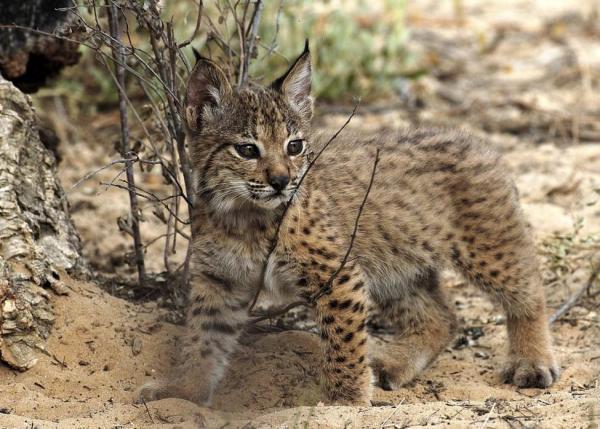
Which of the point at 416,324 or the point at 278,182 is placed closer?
the point at 278,182

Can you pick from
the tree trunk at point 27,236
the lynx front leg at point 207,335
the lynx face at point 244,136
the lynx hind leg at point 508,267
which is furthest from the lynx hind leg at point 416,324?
the tree trunk at point 27,236

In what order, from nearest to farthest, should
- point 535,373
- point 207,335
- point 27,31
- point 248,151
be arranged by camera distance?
point 248,151 → point 207,335 → point 535,373 → point 27,31

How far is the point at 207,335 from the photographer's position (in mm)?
5395

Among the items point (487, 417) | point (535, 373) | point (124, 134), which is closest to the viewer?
point (487, 417)

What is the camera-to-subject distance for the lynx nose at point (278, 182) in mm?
4773

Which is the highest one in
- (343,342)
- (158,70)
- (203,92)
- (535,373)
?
(158,70)

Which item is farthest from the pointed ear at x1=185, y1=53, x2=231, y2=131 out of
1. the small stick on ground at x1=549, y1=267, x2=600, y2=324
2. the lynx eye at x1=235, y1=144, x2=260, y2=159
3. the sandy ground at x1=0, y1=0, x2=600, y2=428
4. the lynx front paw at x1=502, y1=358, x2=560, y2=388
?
the small stick on ground at x1=549, y1=267, x2=600, y2=324

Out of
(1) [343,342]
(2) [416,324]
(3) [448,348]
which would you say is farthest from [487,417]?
(3) [448,348]

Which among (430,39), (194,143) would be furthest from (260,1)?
(430,39)

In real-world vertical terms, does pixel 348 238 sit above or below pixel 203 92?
below

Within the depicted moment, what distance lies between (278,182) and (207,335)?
1163mm

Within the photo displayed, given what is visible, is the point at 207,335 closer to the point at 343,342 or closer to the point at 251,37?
the point at 343,342

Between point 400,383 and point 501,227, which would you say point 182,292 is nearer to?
point 400,383

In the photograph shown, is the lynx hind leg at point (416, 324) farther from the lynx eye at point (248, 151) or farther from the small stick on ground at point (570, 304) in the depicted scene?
the lynx eye at point (248, 151)
